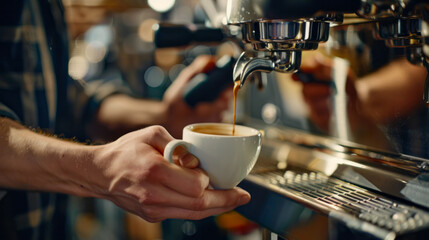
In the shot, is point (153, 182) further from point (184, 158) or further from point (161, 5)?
point (161, 5)

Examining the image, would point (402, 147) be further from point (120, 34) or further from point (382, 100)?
point (120, 34)

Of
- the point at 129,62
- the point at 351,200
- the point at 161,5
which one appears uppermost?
the point at 161,5

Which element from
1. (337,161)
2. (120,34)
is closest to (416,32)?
(337,161)

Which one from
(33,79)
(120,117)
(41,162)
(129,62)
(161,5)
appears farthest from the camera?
(129,62)

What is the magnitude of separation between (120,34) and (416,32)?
2420 millimetres

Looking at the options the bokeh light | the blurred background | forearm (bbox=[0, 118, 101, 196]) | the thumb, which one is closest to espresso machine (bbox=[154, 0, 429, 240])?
the thumb

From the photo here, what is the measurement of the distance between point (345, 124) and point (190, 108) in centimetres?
39

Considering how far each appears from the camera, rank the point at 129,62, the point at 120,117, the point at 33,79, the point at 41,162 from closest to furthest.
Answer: the point at 41,162
the point at 33,79
the point at 120,117
the point at 129,62

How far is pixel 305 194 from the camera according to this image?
1.66 feet

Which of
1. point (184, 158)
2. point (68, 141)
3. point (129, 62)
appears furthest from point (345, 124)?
point (129, 62)

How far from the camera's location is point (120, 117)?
117 centimetres

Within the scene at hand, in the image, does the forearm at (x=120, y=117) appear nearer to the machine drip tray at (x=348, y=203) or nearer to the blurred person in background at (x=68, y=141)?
the blurred person in background at (x=68, y=141)

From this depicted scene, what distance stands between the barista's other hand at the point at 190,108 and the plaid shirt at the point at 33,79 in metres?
0.27

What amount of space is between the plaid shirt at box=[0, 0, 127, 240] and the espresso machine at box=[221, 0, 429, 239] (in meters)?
0.50
